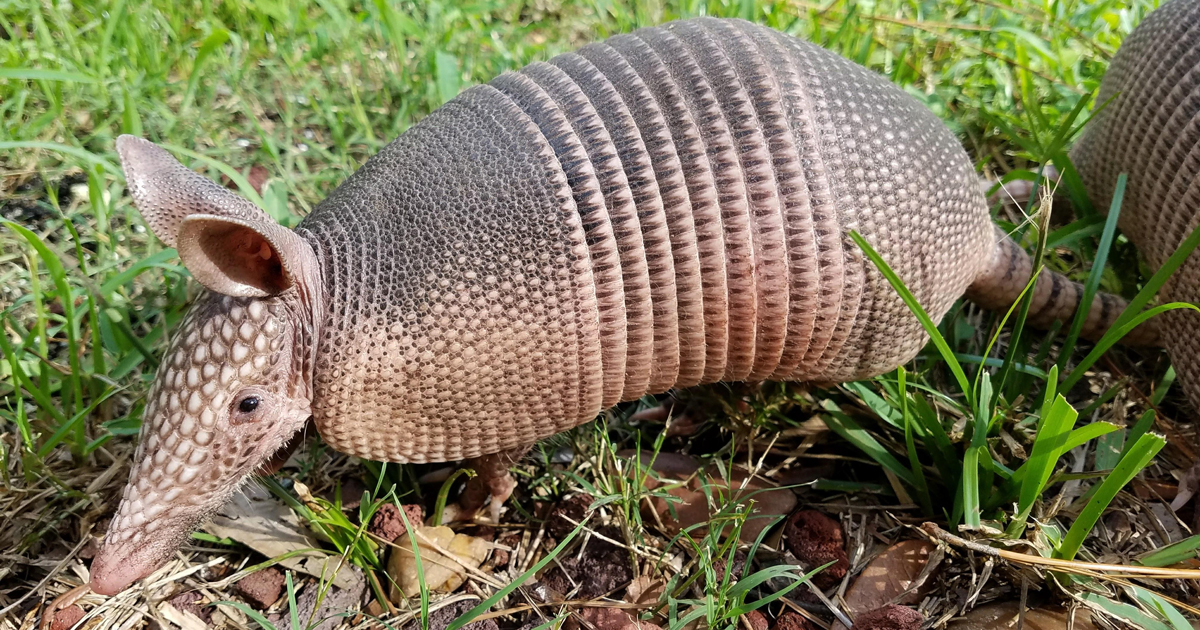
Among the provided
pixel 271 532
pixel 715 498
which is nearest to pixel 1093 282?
pixel 715 498

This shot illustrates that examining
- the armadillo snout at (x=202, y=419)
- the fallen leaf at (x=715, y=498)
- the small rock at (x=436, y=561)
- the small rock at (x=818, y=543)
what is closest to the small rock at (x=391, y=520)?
the small rock at (x=436, y=561)

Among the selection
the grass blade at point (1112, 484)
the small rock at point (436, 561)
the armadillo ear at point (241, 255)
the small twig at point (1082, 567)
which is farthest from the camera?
the small rock at point (436, 561)

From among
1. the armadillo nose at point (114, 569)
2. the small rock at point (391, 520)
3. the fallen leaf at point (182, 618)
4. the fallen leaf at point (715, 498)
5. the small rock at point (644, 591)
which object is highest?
the armadillo nose at point (114, 569)

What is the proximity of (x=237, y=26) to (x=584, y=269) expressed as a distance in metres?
3.33

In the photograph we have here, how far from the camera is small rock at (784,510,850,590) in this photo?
2580mm

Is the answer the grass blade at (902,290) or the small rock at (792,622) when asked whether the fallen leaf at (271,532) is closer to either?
the small rock at (792,622)

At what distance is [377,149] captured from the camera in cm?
400

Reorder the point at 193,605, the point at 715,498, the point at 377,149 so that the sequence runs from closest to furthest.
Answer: the point at 193,605
the point at 715,498
the point at 377,149

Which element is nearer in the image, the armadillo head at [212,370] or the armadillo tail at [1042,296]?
the armadillo head at [212,370]

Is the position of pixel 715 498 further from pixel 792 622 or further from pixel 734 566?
pixel 792 622

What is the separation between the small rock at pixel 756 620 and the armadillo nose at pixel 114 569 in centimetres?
172

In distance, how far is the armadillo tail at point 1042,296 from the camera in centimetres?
294

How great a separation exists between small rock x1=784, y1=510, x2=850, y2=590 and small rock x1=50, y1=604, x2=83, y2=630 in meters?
2.21

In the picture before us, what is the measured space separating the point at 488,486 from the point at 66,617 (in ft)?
4.28
